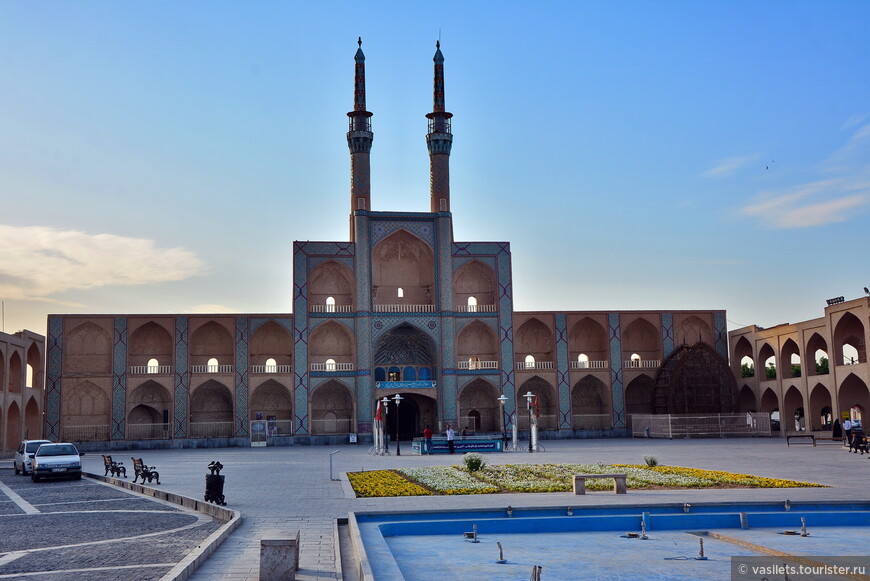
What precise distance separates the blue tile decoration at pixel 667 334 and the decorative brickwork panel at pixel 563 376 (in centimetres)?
536

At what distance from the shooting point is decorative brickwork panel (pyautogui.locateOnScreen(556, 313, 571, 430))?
151ft

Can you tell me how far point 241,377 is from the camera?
44.4 m

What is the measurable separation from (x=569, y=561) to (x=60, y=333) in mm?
39739

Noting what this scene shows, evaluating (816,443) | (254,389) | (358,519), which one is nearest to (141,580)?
(358,519)

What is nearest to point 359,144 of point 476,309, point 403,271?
point 403,271

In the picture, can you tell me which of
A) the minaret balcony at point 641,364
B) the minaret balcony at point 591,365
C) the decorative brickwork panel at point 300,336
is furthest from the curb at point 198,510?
the minaret balcony at point 641,364

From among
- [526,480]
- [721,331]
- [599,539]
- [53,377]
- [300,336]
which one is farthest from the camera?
[721,331]

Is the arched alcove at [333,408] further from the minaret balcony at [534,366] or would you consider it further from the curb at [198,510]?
the curb at [198,510]

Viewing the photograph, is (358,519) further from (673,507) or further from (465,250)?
(465,250)

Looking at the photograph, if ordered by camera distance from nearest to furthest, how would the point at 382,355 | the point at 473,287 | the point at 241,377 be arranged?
the point at 241,377 → the point at 382,355 → the point at 473,287

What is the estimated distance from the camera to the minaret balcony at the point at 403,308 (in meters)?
45.5

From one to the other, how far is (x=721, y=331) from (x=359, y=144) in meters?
22.4

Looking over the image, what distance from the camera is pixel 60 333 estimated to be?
4406cm

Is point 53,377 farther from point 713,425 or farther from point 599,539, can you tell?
point 599,539
